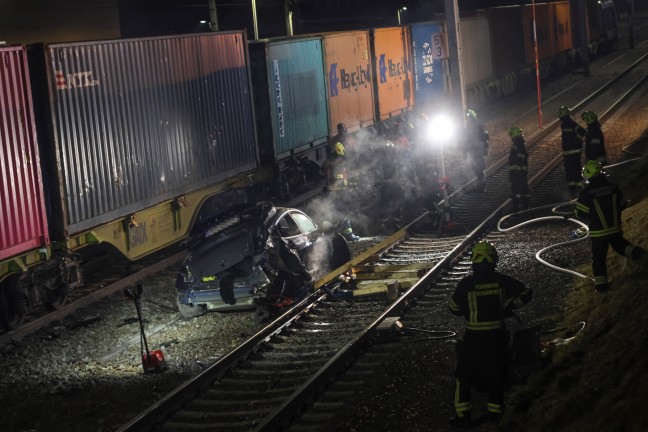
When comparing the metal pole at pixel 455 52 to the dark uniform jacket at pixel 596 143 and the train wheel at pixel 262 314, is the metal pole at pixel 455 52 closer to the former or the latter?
the dark uniform jacket at pixel 596 143

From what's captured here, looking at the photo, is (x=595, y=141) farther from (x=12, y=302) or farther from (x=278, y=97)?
(x=12, y=302)

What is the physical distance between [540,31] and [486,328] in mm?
39479

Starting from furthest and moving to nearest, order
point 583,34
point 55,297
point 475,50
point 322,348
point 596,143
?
point 583,34 → point 475,50 → point 596,143 → point 55,297 → point 322,348

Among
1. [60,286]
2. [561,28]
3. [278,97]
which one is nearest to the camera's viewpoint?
[60,286]

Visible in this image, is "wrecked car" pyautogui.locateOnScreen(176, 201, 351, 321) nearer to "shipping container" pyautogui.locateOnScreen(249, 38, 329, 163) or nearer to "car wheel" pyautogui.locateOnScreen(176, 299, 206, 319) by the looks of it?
"car wheel" pyautogui.locateOnScreen(176, 299, 206, 319)

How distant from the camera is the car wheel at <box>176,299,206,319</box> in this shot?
1302 cm

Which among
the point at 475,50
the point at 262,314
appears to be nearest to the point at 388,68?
the point at 475,50

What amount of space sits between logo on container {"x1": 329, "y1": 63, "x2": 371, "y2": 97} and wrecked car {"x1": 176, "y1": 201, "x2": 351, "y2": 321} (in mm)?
10251

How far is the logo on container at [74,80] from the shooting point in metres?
13.4

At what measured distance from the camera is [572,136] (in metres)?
17.4

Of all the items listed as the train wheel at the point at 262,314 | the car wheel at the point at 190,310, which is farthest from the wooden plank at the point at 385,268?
the car wheel at the point at 190,310

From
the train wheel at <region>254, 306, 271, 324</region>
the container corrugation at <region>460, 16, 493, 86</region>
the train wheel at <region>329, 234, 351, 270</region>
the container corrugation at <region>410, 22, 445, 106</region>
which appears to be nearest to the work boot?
the train wheel at <region>254, 306, 271, 324</region>

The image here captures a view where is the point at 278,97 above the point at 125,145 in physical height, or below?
above

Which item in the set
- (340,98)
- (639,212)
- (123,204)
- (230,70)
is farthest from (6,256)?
(340,98)
